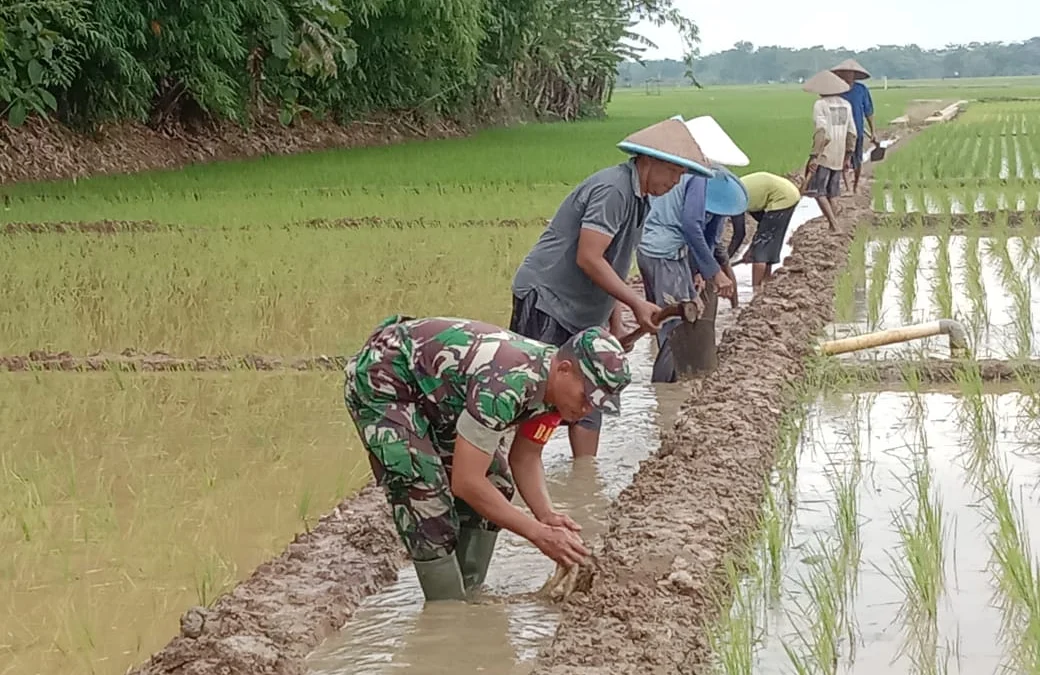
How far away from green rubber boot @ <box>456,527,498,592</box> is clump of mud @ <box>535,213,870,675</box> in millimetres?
267

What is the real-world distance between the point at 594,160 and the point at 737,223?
940 centimetres

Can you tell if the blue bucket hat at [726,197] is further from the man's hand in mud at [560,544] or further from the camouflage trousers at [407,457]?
the man's hand in mud at [560,544]

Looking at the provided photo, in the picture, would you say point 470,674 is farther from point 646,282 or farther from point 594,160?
point 594,160

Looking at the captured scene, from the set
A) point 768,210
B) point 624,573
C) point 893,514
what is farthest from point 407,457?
point 768,210

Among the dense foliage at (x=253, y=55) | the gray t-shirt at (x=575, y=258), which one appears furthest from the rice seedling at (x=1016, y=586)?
the dense foliage at (x=253, y=55)

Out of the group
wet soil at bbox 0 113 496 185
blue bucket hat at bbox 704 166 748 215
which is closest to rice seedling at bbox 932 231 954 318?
blue bucket hat at bbox 704 166 748 215

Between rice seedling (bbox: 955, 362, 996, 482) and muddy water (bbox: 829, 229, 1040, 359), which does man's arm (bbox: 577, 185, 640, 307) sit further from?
muddy water (bbox: 829, 229, 1040, 359)

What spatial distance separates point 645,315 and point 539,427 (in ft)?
4.02

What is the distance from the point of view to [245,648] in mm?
2959

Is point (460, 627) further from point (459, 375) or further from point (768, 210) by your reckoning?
point (768, 210)

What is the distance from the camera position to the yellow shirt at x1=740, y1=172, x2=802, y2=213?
23.9 feet

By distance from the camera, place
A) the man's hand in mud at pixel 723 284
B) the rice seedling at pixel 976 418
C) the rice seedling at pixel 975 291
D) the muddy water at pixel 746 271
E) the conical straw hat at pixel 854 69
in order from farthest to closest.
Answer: the conical straw hat at pixel 854 69, the muddy water at pixel 746 271, the rice seedling at pixel 975 291, the man's hand in mud at pixel 723 284, the rice seedling at pixel 976 418

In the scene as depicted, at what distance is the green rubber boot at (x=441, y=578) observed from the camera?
332 centimetres

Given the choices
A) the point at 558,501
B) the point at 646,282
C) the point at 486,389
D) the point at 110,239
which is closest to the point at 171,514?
the point at 558,501
